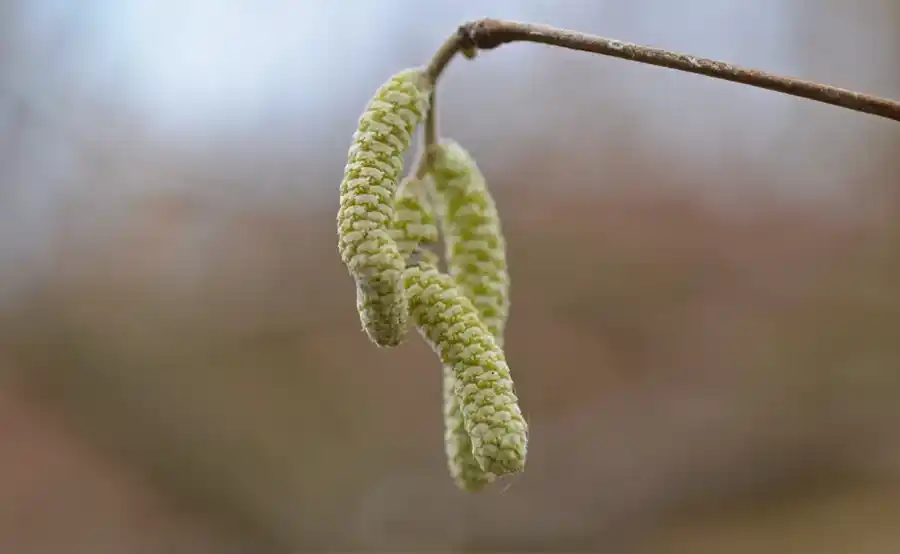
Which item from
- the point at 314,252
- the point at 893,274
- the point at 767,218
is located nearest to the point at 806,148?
the point at 767,218

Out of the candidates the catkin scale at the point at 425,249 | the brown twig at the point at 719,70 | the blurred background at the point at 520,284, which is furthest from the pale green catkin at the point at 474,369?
the blurred background at the point at 520,284

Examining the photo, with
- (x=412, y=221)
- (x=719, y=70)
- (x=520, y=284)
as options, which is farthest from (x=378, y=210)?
(x=520, y=284)

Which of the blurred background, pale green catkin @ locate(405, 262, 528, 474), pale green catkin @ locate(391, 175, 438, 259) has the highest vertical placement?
the blurred background

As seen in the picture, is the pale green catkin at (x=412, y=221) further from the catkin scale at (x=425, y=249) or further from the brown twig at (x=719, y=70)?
the brown twig at (x=719, y=70)

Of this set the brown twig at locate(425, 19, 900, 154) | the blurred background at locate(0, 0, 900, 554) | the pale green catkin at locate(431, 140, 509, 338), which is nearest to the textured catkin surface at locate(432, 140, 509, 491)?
the pale green catkin at locate(431, 140, 509, 338)

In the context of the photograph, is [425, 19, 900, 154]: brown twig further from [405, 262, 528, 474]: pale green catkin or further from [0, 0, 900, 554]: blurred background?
[0, 0, 900, 554]: blurred background
